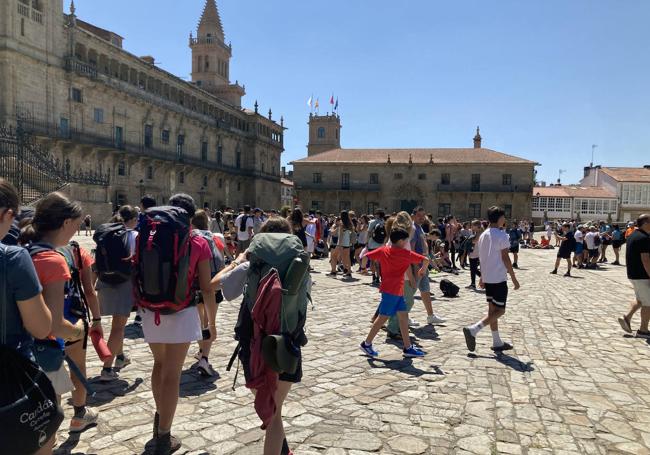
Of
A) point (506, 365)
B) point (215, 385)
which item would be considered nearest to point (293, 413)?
point (215, 385)

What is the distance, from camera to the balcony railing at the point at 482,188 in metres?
46.7

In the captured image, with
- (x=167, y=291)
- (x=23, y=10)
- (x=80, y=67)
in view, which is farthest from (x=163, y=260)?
(x=80, y=67)

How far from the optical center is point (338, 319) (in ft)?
24.7

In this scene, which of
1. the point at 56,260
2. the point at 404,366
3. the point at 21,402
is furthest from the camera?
the point at 404,366

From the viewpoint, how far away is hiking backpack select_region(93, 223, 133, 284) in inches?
176

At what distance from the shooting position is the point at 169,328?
123 inches

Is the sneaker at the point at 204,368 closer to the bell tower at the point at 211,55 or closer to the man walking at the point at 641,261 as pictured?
the man walking at the point at 641,261

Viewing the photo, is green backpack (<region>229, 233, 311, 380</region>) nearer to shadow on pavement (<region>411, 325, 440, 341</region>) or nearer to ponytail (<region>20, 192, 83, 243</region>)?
ponytail (<region>20, 192, 83, 243</region>)

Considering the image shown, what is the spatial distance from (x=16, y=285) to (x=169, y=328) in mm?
1253

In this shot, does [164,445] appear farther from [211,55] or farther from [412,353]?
[211,55]

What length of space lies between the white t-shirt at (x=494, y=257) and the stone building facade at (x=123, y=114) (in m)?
19.1

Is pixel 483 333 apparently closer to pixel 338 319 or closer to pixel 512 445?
pixel 338 319

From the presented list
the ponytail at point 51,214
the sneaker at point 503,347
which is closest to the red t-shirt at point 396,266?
the sneaker at point 503,347

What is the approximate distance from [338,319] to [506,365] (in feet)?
9.51
